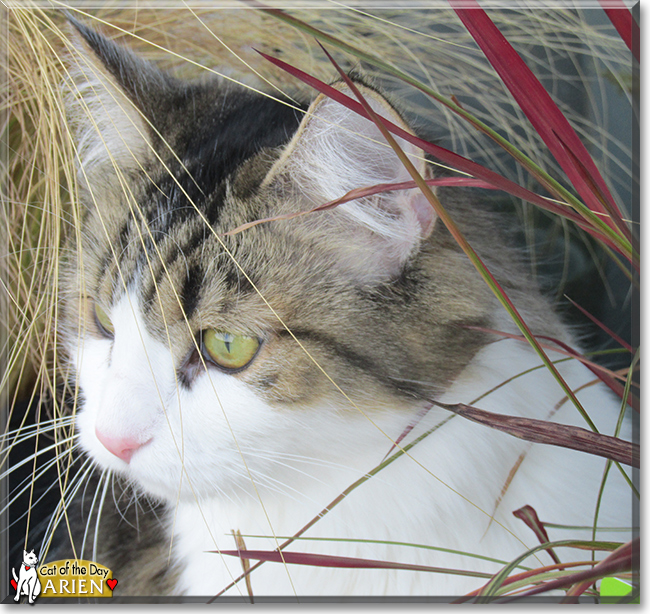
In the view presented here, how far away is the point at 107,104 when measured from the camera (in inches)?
40.2

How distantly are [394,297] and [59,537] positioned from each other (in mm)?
789

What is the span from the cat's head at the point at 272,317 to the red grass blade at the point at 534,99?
0.61 ft

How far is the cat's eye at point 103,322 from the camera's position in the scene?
103cm

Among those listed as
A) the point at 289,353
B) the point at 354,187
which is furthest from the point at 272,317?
the point at 354,187

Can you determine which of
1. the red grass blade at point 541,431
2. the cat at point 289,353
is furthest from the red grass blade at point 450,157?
the red grass blade at point 541,431

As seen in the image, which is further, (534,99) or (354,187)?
(354,187)

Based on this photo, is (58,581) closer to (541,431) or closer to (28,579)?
(28,579)

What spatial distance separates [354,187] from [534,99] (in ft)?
0.93

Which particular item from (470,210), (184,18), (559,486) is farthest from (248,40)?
(559,486)

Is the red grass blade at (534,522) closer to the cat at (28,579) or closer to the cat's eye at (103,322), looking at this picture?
the cat's eye at (103,322)

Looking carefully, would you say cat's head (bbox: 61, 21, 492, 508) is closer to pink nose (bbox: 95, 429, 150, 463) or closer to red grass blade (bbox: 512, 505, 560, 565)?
pink nose (bbox: 95, 429, 150, 463)

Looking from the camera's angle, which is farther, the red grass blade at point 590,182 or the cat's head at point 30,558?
the cat's head at point 30,558

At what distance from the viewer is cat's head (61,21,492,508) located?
0.87m

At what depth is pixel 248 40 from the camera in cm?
107
